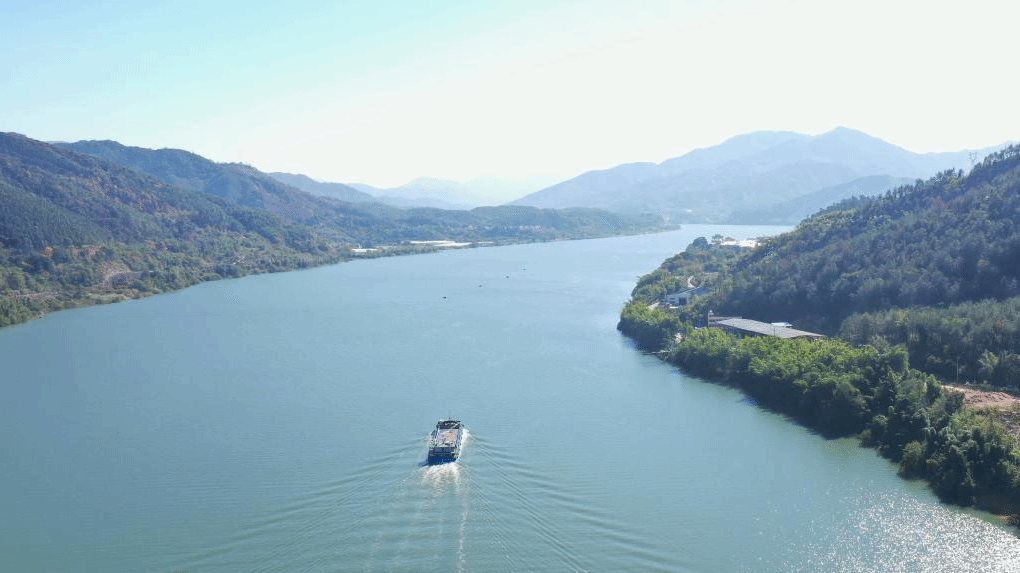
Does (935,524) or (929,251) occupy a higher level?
(929,251)

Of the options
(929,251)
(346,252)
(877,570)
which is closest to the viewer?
(877,570)

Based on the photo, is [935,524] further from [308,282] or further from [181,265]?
[181,265]

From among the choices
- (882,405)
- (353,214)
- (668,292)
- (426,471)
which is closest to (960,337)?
(882,405)

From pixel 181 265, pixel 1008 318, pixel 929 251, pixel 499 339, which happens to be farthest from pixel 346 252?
pixel 1008 318

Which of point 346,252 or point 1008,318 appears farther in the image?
point 346,252

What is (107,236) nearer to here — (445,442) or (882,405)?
(445,442)

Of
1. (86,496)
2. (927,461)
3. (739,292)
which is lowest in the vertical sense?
(86,496)
